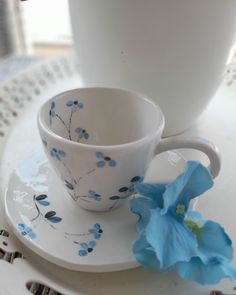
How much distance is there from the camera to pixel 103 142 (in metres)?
0.31

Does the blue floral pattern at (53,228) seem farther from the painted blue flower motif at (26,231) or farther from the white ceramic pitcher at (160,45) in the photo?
the white ceramic pitcher at (160,45)

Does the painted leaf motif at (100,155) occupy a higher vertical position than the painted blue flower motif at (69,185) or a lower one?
higher

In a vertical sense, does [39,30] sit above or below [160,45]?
below

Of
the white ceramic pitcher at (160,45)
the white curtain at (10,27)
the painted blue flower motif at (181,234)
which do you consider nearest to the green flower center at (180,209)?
the painted blue flower motif at (181,234)

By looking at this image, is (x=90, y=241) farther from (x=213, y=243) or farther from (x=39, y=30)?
(x=39, y=30)

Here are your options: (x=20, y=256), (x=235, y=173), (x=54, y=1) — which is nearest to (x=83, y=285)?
(x=20, y=256)

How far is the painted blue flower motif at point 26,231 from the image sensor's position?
244 millimetres

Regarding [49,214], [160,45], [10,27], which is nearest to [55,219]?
[49,214]

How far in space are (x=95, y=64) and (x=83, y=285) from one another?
159 millimetres

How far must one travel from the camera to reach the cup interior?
28cm

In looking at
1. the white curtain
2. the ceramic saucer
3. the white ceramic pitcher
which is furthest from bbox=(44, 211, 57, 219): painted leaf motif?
the white curtain

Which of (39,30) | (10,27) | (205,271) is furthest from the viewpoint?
(39,30)

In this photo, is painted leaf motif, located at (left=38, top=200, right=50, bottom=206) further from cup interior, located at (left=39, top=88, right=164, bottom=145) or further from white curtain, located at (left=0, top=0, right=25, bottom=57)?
white curtain, located at (left=0, top=0, right=25, bottom=57)

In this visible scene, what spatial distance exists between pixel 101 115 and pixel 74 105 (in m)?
0.02
